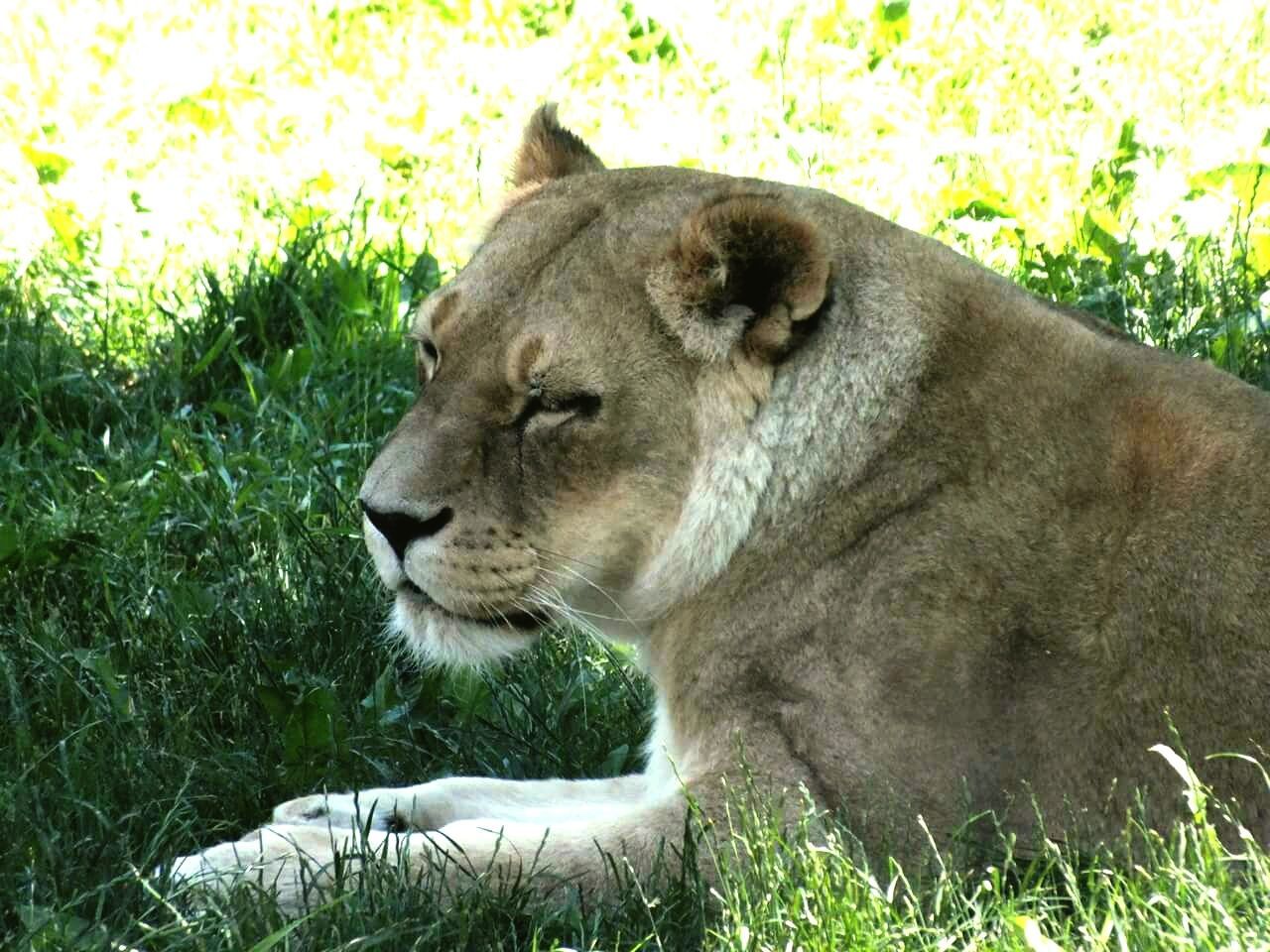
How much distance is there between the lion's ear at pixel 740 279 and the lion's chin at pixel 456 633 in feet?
2.30

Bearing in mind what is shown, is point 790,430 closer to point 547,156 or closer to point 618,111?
point 547,156

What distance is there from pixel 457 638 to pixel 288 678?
0.91 metres

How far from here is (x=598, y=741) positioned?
4891 millimetres

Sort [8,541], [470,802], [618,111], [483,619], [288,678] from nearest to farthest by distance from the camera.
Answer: [483,619] → [470,802] → [288,678] → [8,541] → [618,111]

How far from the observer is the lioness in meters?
3.61

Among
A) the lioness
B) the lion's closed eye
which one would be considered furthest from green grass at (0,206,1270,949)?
the lion's closed eye

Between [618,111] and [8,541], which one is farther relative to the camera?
[618,111]

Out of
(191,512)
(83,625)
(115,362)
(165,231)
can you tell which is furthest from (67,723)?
(165,231)

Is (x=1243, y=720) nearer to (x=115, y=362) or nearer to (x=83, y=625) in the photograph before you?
(x=83, y=625)

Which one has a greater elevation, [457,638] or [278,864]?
[457,638]

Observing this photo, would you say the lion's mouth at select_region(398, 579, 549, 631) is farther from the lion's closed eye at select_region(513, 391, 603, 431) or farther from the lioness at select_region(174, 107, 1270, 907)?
the lion's closed eye at select_region(513, 391, 603, 431)

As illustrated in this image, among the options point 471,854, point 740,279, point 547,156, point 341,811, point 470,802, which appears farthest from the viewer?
point 547,156

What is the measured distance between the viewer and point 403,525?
12.9ft

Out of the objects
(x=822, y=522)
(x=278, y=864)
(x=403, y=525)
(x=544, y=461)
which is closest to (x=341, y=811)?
Result: (x=278, y=864)
